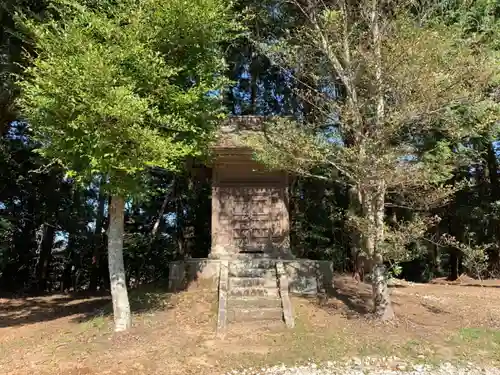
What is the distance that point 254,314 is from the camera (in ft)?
30.8

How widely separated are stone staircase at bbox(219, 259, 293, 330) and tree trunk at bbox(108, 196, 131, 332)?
1.83 meters

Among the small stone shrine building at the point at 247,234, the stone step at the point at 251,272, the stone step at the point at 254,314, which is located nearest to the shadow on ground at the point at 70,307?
the small stone shrine building at the point at 247,234

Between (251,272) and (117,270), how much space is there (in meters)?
3.49

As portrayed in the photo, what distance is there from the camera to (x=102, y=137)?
7.70 meters

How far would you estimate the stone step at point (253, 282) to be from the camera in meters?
10.7

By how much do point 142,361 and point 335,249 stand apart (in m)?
12.3

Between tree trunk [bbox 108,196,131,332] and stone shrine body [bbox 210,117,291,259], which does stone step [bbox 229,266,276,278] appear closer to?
stone shrine body [bbox 210,117,291,259]

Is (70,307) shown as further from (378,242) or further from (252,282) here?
(378,242)

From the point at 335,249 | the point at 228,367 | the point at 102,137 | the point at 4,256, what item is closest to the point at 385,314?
the point at 228,367

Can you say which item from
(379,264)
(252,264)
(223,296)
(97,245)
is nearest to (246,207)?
(252,264)

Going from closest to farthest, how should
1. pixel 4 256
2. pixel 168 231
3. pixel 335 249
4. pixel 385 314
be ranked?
1. pixel 385 314
2. pixel 4 256
3. pixel 335 249
4. pixel 168 231

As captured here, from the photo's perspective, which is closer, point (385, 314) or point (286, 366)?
point (286, 366)

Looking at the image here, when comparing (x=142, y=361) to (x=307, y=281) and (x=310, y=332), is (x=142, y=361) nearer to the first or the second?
(x=310, y=332)

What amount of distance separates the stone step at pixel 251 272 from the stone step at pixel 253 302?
1.13m
